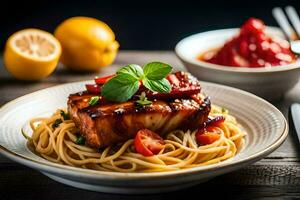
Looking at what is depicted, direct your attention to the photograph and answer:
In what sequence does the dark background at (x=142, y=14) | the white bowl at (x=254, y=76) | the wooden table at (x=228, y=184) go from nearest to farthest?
the wooden table at (x=228, y=184) < the white bowl at (x=254, y=76) < the dark background at (x=142, y=14)

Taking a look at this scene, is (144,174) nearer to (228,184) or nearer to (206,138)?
(228,184)

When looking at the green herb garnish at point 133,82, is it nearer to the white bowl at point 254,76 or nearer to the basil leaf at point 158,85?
the basil leaf at point 158,85

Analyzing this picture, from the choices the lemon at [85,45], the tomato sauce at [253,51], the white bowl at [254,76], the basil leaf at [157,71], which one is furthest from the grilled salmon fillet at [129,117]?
the lemon at [85,45]

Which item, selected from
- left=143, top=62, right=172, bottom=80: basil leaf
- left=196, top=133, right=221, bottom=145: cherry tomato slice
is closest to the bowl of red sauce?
left=196, top=133, right=221, bottom=145: cherry tomato slice

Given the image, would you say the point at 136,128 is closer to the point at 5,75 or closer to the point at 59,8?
the point at 5,75

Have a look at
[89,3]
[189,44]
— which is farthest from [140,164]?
[89,3]
